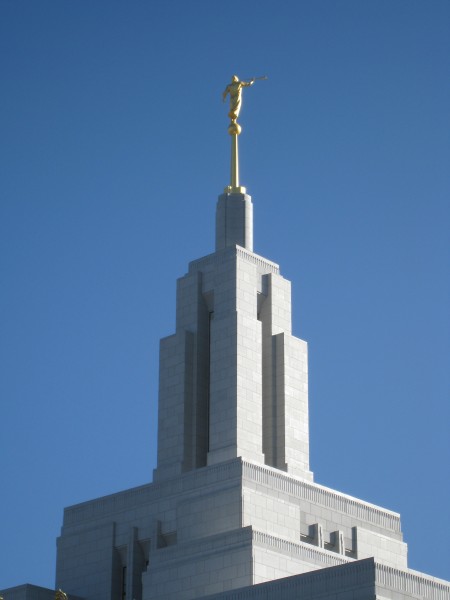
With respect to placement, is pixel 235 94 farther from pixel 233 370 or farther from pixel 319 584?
pixel 319 584

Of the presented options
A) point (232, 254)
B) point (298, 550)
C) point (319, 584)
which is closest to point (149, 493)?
point (298, 550)

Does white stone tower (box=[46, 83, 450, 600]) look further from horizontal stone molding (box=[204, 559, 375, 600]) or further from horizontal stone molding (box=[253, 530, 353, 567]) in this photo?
horizontal stone molding (box=[204, 559, 375, 600])

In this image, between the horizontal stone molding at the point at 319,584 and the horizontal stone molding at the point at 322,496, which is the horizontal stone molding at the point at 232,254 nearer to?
the horizontal stone molding at the point at 322,496

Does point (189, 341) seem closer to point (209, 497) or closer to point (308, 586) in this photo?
point (209, 497)

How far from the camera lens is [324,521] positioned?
89.3m

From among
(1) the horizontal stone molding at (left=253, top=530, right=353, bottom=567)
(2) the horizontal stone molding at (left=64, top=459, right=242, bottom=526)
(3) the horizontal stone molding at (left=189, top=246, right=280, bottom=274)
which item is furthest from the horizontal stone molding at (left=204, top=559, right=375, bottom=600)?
(3) the horizontal stone molding at (left=189, top=246, right=280, bottom=274)

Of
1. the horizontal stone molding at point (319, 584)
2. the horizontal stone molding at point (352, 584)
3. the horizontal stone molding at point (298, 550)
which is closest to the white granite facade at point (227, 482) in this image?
the horizontal stone molding at point (298, 550)

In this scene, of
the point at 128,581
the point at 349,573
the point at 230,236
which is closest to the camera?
the point at 349,573

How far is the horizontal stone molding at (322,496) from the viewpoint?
86812 millimetres

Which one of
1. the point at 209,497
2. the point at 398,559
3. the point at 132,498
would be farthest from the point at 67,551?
the point at 398,559

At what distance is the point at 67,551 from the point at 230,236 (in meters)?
20.9

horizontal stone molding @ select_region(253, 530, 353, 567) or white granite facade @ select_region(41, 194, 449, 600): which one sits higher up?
white granite facade @ select_region(41, 194, 449, 600)

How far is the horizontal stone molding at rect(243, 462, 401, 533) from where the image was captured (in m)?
86.8

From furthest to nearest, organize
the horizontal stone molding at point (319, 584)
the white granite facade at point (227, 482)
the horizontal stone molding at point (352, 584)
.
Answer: the white granite facade at point (227, 482), the horizontal stone molding at point (319, 584), the horizontal stone molding at point (352, 584)
